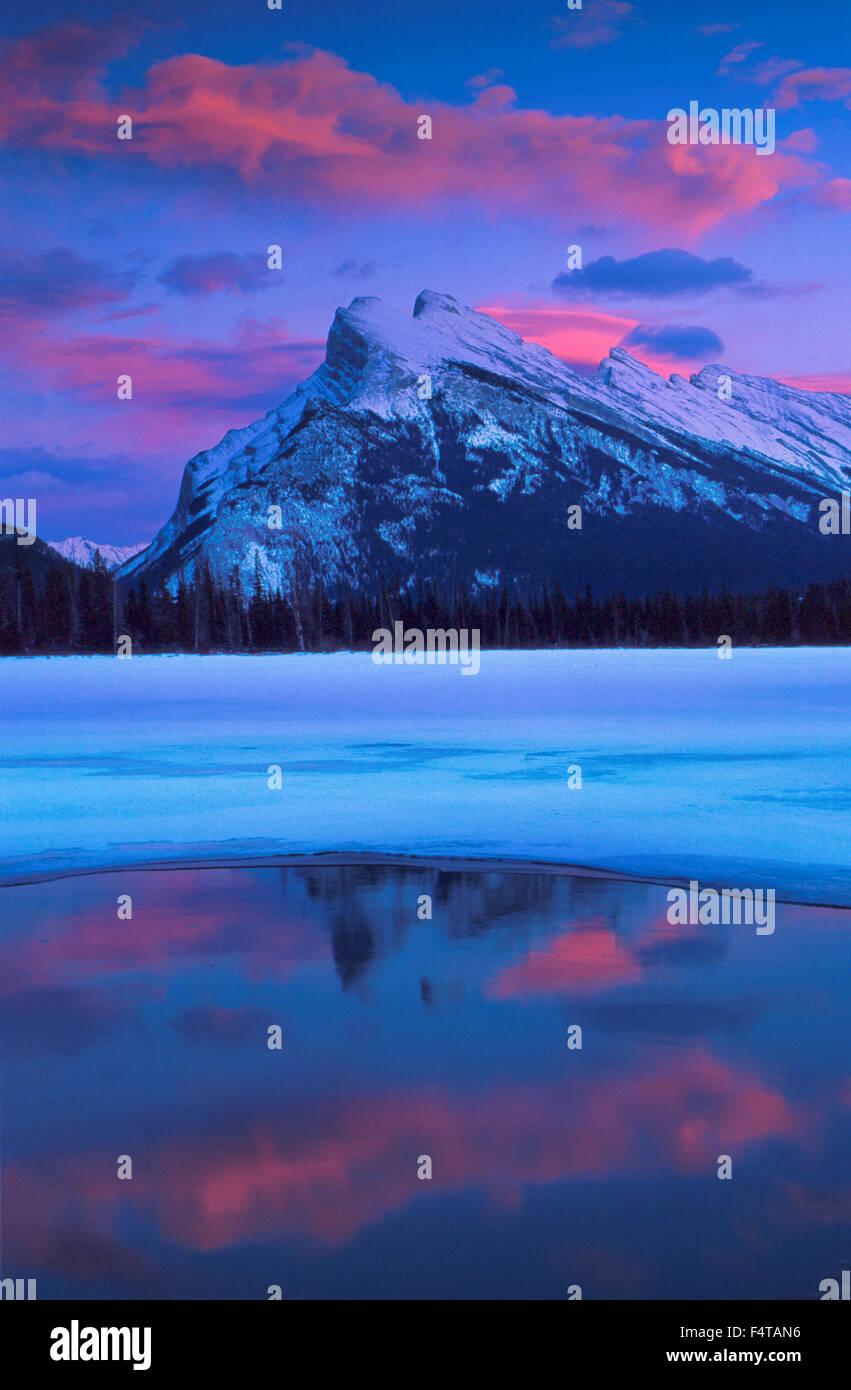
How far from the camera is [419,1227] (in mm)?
7742

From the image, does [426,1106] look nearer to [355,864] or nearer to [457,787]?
[355,864]

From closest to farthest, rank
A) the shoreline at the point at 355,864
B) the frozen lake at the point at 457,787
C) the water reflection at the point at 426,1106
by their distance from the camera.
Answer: the water reflection at the point at 426,1106
the shoreline at the point at 355,864
the frozen lake at the point at 457,787

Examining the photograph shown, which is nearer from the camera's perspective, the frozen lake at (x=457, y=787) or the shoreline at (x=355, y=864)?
the shoreline at (x=355, y=864)

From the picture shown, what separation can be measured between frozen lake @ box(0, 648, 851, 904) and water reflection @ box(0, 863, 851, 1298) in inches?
175

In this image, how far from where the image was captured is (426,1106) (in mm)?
9430

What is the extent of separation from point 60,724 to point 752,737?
26.3m

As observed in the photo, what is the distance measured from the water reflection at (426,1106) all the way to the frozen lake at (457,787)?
4455 millimetres

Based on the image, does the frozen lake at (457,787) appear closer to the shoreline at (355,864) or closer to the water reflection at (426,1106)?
the shoreline at (355,864)

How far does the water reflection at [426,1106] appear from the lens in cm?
742

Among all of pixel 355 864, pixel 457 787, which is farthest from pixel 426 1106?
pixel 457 787

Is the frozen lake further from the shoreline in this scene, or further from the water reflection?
the water reflection

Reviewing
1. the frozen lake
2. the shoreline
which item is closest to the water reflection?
the shoreline

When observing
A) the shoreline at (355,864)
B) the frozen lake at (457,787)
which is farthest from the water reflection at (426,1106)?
the frozen lake at (457,787)

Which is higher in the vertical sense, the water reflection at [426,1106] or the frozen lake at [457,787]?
the frozen lake at [457,787]
